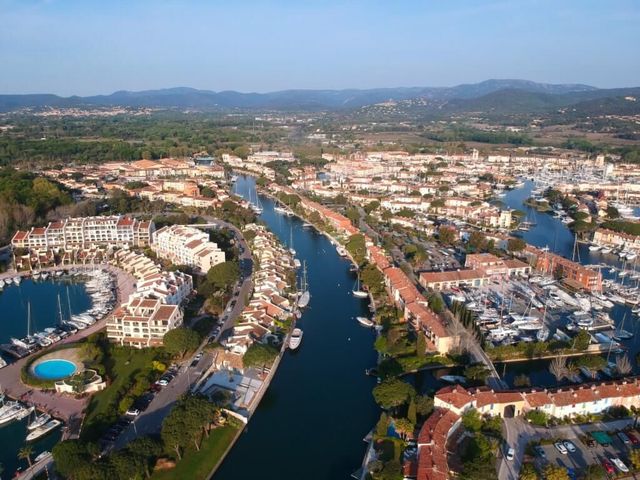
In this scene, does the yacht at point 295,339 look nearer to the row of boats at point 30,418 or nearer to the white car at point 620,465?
the row of boats at point 30,418

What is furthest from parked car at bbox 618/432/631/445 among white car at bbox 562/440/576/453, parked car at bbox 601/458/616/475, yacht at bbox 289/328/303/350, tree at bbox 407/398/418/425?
yacht at bbox 289/328/303/350

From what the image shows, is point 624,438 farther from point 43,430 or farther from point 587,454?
point 43,430

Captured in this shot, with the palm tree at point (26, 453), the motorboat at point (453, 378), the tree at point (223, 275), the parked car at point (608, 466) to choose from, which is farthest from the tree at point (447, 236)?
the palm tree at point (26, 453)

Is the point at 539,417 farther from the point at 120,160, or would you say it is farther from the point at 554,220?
the point at 120,160

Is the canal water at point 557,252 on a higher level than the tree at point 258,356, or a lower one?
lower

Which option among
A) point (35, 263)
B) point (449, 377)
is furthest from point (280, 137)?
point (449, 377)

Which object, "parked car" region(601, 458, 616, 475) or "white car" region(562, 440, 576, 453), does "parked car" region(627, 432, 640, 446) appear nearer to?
"parked car" region(601, 458, 616, 475)
